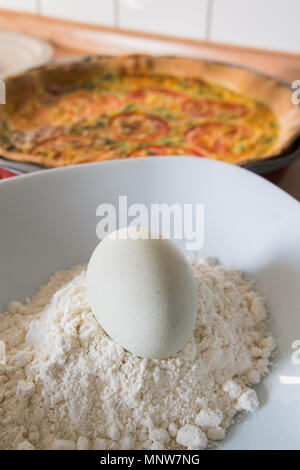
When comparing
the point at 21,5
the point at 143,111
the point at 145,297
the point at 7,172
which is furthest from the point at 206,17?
the point at 145,297

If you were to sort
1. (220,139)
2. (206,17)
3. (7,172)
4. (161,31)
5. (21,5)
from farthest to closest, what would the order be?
(21,5) < (161,31) < (206,17) < (220,139) < (7,172)

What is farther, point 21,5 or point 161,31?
point 21,5

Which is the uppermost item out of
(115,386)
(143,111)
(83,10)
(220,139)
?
(83,10)

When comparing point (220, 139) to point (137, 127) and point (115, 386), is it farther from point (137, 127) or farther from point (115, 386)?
point (115, 386)

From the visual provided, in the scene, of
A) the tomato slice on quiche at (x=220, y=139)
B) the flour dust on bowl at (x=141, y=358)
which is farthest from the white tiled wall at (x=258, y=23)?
the flour dust on bowl at (x=141, y=358)

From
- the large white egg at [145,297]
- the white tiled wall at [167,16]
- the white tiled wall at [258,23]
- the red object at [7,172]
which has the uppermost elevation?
the white tiled wall at [167,16]

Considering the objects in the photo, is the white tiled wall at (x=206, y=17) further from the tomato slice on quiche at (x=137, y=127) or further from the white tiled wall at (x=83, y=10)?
the tomato slice on quiche at (x=137, y=127)

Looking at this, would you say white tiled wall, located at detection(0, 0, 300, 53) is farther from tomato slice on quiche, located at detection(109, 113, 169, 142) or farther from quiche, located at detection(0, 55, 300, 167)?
tomato slice on quiche, located at detection(109, 113, 169, 142)
